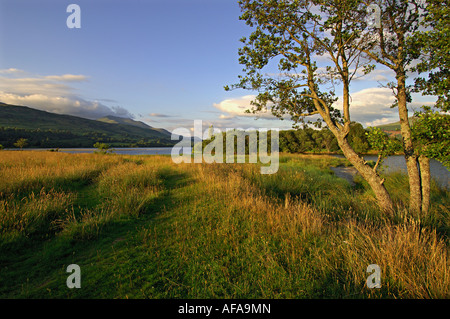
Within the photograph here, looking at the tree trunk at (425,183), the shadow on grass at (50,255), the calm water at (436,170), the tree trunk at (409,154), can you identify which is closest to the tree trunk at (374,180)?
the calm water at (436,170)

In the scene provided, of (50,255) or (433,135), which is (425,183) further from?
(50,255)

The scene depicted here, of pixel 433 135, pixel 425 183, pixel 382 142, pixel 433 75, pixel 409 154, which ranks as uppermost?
pixel 433 75

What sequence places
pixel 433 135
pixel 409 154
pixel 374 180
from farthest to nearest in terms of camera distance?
pixel 374 180 < pixel 409 154 < pixel 433 135

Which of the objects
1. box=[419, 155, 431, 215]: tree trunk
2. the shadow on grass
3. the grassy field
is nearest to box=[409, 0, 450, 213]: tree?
box=[419, 155, 431, 215]: tree trunk

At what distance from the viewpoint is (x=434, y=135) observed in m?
5.40

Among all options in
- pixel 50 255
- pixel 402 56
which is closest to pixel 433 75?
pixel 402 56

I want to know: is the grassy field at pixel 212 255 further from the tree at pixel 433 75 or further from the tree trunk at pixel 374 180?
the tree at pixel 433 75

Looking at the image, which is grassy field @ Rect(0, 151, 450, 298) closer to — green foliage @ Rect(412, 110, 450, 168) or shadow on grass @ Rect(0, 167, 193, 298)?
shadow on grass @ Rect(0, 167, 193, 298)

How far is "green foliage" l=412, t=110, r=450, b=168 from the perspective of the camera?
500 centimetres

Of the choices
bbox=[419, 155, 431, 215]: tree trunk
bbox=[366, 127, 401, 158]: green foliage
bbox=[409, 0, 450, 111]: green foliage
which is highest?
bbox=[409, 0, 450, 111]: green foliage
